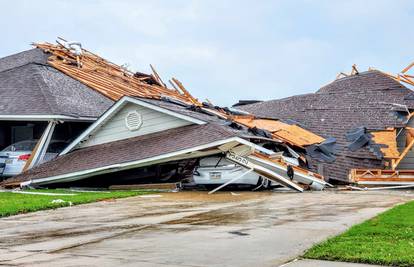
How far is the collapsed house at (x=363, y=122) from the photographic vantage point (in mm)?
26047

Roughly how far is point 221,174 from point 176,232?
36.7ft

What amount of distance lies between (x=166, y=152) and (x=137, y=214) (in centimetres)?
759

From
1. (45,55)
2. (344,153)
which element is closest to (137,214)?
(344,153)

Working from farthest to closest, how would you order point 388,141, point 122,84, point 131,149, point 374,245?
point 122,84, point 388,141, point 131,149, point 374,245

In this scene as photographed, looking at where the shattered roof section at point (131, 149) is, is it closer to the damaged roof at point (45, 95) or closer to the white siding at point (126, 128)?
the white siding at point (126, 128)

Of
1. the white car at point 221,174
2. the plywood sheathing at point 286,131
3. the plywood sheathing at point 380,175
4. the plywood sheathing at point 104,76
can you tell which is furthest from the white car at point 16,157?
the plywood sheathing at point 380,175

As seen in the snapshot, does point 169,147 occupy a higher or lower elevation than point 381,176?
higher

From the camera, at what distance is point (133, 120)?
23.8 meters

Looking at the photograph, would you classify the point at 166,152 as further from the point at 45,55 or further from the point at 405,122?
the point at 45,55

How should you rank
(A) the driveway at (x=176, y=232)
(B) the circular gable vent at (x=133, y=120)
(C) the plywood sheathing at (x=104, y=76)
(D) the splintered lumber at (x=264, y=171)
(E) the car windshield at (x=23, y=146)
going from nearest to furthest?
(A) the driveway at (x=176, y=232) < (D) the splintered lumber at (x=264, y=171) < (B) the circular gable vent at (x=133, y=120) < (E) the car windshield at (x=23, y=146) < (C) the plywood sheathing at (x=104, y=76)

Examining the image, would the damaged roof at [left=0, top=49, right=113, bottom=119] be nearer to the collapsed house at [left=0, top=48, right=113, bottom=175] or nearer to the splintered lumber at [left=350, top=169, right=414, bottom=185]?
the collapsed house at [left=0, top=48, right=113, bottom=175]

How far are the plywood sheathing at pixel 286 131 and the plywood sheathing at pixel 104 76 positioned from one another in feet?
14.0

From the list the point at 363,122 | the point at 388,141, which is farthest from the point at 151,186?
the point at 363,122

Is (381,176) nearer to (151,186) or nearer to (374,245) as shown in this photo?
(151,186)
